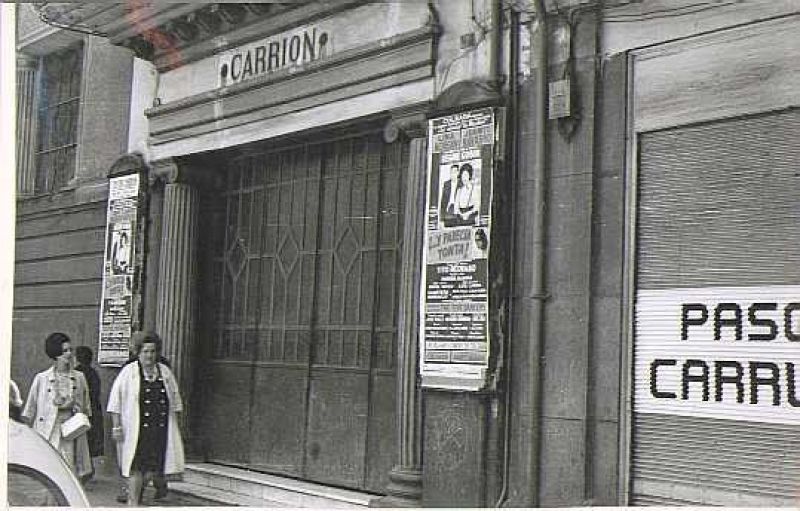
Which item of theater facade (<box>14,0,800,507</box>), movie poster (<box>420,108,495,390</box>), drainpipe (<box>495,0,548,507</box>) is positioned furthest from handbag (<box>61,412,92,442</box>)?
drainpipe (<box>495,0,548,507</box>)

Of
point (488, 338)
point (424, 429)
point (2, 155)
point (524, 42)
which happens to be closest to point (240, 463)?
point (424, 429)

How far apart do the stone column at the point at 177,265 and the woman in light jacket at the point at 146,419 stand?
0.74 feet

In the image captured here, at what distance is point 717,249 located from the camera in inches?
206

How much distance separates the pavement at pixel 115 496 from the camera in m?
5.90

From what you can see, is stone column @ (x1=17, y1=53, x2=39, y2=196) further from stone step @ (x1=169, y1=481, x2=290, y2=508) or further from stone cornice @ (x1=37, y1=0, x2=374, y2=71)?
stone step @ (x1=169, y1=481, x2=290, y2=508)

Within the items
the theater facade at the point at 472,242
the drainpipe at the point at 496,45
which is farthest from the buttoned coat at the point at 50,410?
the drainpipe at the point at 496,45

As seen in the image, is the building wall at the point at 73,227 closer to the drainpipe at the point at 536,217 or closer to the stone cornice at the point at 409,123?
the stone cornice at the point at 409,123

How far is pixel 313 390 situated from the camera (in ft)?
21.4

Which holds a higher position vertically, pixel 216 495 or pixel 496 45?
pixel 496 45

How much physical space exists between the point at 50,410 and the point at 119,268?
1.08 metres

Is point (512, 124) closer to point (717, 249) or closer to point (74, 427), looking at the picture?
point (717, 249)

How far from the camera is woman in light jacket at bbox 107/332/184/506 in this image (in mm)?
6324

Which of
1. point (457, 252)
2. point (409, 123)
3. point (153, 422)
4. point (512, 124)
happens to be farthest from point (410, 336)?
point (153, 422)

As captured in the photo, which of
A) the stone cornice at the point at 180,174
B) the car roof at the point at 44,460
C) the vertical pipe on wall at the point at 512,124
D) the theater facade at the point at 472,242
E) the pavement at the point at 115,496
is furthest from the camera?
the stone cornice at the point at 180,174
